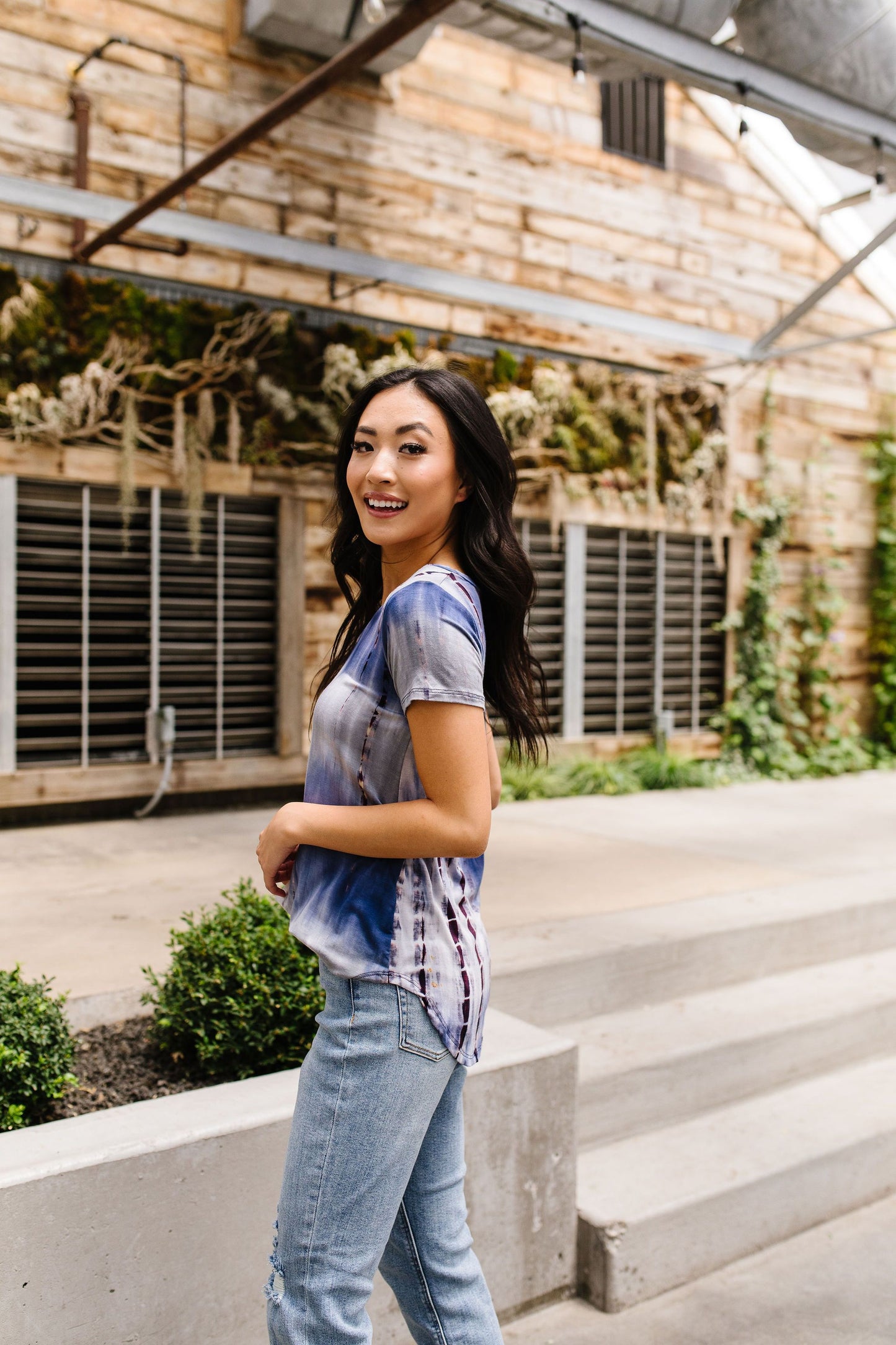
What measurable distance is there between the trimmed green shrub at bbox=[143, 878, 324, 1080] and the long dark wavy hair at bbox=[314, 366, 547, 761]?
89 cm

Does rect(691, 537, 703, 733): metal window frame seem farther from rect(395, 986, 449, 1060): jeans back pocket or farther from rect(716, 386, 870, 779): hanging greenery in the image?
rect(395, 986, 449, 1060): jeans back pocket

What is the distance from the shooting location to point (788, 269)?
8.58 meters

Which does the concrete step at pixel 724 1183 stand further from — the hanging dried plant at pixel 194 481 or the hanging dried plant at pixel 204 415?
the hanging dried plant at pixel 204 415

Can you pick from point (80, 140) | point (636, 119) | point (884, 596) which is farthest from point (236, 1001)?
point (884, 596)

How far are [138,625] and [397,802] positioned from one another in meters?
4.64

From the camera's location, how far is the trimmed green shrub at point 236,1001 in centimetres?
228

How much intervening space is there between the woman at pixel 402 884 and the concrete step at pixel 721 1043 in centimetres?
122

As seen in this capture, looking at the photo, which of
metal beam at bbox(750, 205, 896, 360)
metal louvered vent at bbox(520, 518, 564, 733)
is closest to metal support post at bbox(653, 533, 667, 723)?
metal louvered vent at bbox(520, 518, 564, 733)

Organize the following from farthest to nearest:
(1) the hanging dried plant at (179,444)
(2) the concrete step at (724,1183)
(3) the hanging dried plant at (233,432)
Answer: (3) the hanging dried plant at (233,432) → (1) the hanging dried plant at (179,444) → (2) the concrete step at (724,1183)

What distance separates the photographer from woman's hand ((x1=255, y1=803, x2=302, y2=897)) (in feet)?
4.40

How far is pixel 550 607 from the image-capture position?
24.3 feet

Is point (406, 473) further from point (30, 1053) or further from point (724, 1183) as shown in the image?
point (724, 1183)

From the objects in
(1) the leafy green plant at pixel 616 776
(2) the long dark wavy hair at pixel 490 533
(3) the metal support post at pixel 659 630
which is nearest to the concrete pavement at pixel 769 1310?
(2) the long dark wavy hair at pixel 490 533

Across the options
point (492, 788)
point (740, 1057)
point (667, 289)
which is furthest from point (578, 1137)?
point (667, 289)
